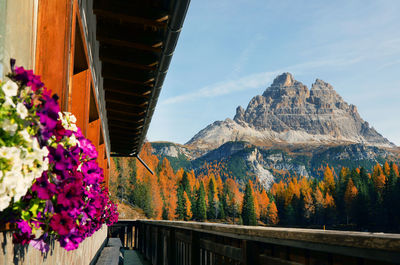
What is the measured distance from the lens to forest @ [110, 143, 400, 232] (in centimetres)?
8838

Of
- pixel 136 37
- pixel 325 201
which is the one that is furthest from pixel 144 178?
pixel 136 37

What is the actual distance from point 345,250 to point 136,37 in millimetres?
3686

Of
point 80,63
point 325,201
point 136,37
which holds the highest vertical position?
point 136,37

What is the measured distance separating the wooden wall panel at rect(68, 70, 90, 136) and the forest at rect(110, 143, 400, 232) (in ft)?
256

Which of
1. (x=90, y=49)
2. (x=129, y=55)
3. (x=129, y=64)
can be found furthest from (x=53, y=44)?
(x=129, y=64)

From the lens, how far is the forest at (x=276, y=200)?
290 ft

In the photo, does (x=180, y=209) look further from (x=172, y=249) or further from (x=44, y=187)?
(x=44, y=187)

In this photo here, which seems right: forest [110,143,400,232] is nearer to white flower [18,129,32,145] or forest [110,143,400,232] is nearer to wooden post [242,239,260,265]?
wooden post [242,239,260,265]

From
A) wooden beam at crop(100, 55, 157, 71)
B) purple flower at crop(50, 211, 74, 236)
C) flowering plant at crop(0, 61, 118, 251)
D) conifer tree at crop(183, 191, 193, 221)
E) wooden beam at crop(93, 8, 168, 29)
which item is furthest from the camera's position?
conifer tree at crop(183, 191, 193, 221)

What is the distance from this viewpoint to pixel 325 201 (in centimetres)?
10938

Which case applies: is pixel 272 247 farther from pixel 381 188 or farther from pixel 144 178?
pixel 381 188

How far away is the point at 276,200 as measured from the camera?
420 feet

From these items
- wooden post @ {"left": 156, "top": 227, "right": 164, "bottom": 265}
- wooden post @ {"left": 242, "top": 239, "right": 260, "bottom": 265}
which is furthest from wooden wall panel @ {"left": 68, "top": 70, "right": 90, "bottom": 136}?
wooden post @ {"left": 156, "top": 227, "right": 164, "bottom": 265}

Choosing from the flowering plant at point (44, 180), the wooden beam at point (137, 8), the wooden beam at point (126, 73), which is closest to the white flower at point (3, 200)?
the flowering plant at point (44, 180)
